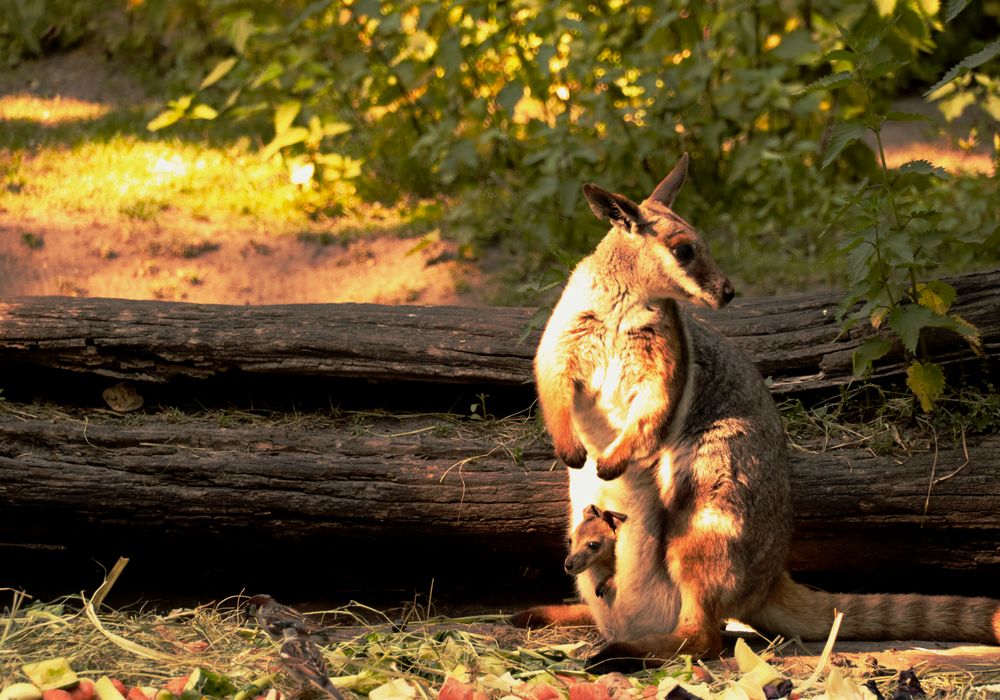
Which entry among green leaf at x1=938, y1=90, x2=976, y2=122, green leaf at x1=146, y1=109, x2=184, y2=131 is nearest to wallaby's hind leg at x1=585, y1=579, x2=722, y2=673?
green leaf at x1=938, y1=90, x2=976, y2=122

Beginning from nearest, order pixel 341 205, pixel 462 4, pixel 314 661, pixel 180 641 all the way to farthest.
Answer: pixel 314 661, pixel 180 641, pixel 462 4, pixel 341 205

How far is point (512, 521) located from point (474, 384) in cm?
70

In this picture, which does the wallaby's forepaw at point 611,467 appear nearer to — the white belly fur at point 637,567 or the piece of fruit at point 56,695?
the white belly fur at point 637,567

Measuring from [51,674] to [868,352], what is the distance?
317 centimetres

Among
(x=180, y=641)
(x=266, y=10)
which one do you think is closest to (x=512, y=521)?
(x=180, y=641)

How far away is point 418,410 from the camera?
5141 millimetres

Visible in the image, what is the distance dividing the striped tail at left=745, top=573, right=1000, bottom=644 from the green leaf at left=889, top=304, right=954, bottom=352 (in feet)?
3.18

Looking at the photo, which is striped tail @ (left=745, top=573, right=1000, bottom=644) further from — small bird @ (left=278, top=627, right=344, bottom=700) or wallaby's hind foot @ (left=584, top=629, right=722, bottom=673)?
small bird @ (left=278, top=627, right=344, bottom=700)

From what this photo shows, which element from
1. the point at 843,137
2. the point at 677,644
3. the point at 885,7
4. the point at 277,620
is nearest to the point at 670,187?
the point at 843,137

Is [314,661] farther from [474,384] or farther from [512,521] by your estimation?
[474,384]

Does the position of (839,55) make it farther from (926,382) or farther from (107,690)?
(107,690)

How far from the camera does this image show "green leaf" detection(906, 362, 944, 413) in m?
4.39

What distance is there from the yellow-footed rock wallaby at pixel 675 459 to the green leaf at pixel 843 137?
69 cm

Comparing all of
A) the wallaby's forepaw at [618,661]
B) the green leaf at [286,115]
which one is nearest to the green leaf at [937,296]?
the wallaby's forepaw at [618,661]
